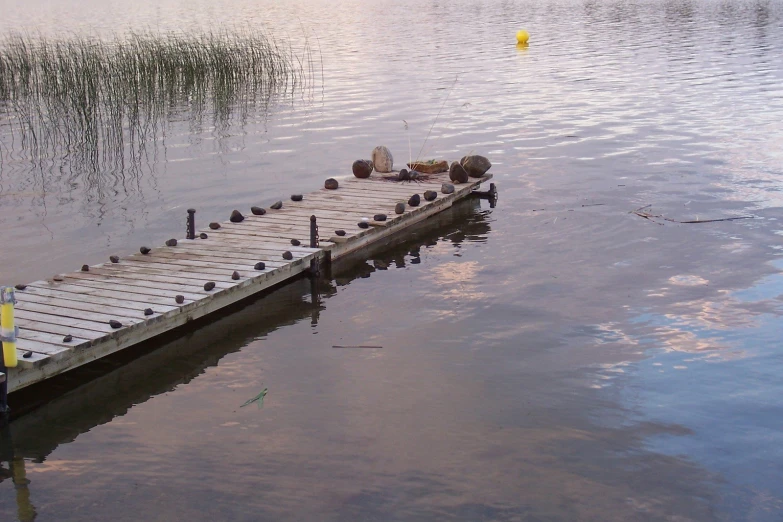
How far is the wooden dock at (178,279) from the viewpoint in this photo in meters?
7.70

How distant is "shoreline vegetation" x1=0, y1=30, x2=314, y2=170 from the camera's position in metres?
18.9

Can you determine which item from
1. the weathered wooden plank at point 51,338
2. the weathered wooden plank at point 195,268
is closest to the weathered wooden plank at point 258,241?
the weathered wooden plank at point 195,268

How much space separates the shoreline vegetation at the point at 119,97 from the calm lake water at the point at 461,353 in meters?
0.83

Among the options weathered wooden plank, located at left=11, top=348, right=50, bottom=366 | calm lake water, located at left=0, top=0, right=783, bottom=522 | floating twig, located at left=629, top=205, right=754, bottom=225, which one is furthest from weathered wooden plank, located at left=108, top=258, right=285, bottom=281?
floating twig, located at left=629, top=205, right=754, bottom=225

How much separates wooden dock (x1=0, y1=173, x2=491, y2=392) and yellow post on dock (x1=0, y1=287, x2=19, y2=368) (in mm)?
95

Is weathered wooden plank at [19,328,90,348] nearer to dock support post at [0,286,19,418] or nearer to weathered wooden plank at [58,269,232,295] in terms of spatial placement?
dock support post at [0,286,19,418]

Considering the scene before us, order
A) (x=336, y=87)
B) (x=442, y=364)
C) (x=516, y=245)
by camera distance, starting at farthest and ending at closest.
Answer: (x=336, y=87) → (x=516, y=245) → (x=442, y=364)

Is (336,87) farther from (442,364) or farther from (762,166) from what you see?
(442,364)

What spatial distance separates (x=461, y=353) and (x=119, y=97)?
16.5 m

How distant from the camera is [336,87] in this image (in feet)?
93.4

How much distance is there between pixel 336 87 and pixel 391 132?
845 centimetres

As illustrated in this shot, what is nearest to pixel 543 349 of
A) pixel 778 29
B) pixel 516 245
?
pixel 516 245

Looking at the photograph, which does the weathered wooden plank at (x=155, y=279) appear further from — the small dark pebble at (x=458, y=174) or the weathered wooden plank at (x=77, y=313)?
the small dark pebble at (x=458, y=174)

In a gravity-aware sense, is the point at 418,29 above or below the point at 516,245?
above
